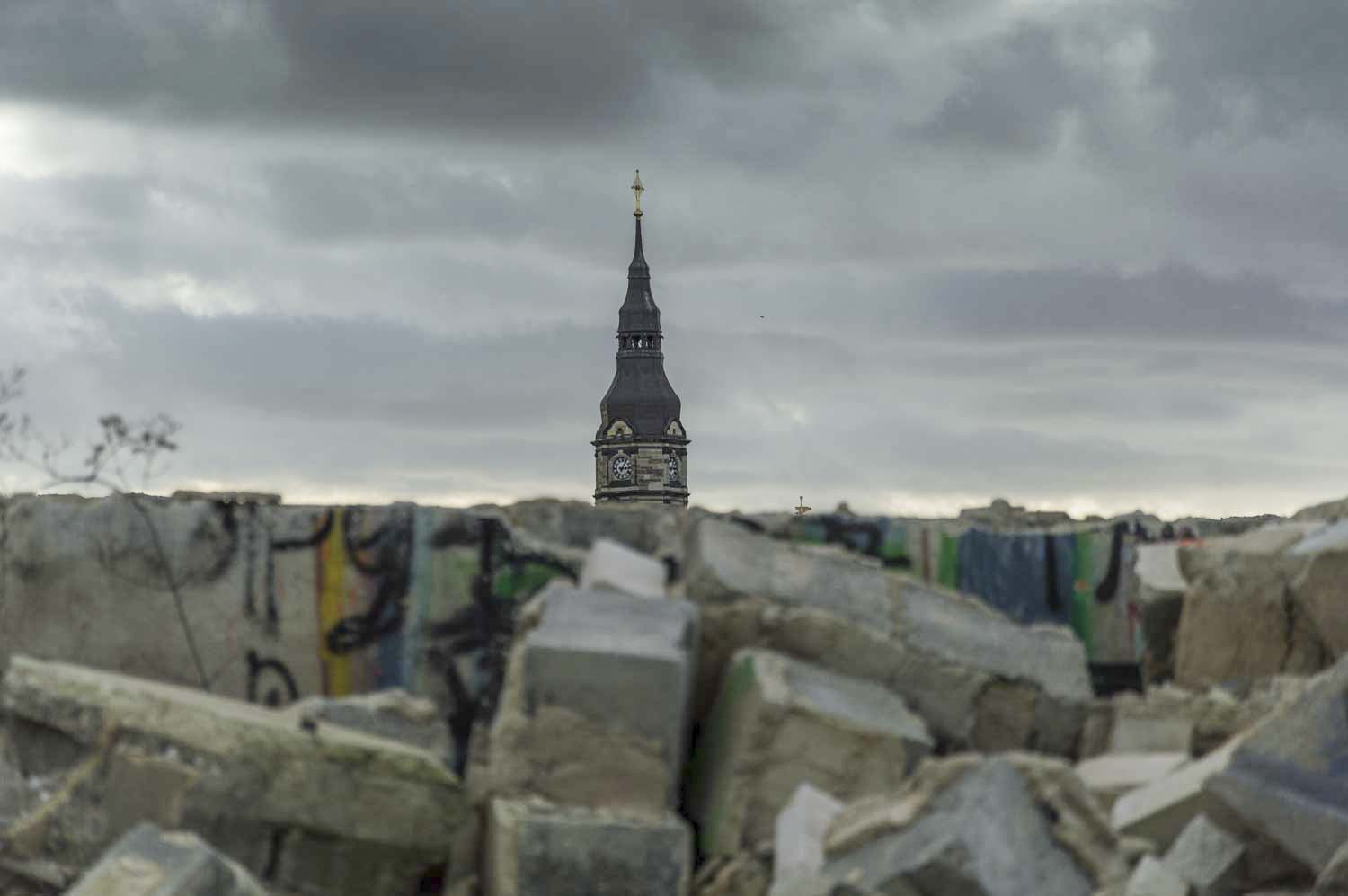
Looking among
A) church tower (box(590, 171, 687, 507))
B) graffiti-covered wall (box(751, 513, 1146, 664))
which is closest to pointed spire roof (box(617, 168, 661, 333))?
church tower (box(590, 171, 687, 507))

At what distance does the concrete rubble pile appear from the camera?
5871 mm

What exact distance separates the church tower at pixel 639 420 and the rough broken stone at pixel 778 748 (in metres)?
77.9

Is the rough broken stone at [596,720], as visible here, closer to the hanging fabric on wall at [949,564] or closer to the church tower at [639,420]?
the hanging fabric on wall at [949,564]

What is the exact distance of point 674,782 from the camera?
6262 mm

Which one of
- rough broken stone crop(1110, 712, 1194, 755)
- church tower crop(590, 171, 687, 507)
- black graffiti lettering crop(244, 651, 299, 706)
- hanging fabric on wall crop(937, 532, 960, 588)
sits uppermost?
church tower crop(590, 171, 687, 507)

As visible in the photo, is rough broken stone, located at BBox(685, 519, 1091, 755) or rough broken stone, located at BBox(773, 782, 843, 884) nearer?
rough broken stone, located at BBox(773, 782, 843, 884)

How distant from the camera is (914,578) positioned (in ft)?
25.6

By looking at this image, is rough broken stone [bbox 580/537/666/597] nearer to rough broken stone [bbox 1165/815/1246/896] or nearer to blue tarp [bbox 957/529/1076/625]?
blue tarp [bbox 957/529/1076/625]

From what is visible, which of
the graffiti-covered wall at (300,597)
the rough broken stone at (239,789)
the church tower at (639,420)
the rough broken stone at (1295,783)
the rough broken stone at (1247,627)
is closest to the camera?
the rough broken stone at (1295,783)

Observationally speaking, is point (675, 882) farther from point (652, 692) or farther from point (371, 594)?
point (371, 594)

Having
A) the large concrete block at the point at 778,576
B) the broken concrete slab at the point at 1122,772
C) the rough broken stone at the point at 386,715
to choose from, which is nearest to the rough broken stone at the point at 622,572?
the large concrete block at the point at 778,576

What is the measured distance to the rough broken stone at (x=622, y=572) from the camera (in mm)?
6824

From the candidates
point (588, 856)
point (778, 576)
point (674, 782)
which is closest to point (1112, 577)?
point (778, 576)

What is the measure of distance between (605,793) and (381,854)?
0.70 m
